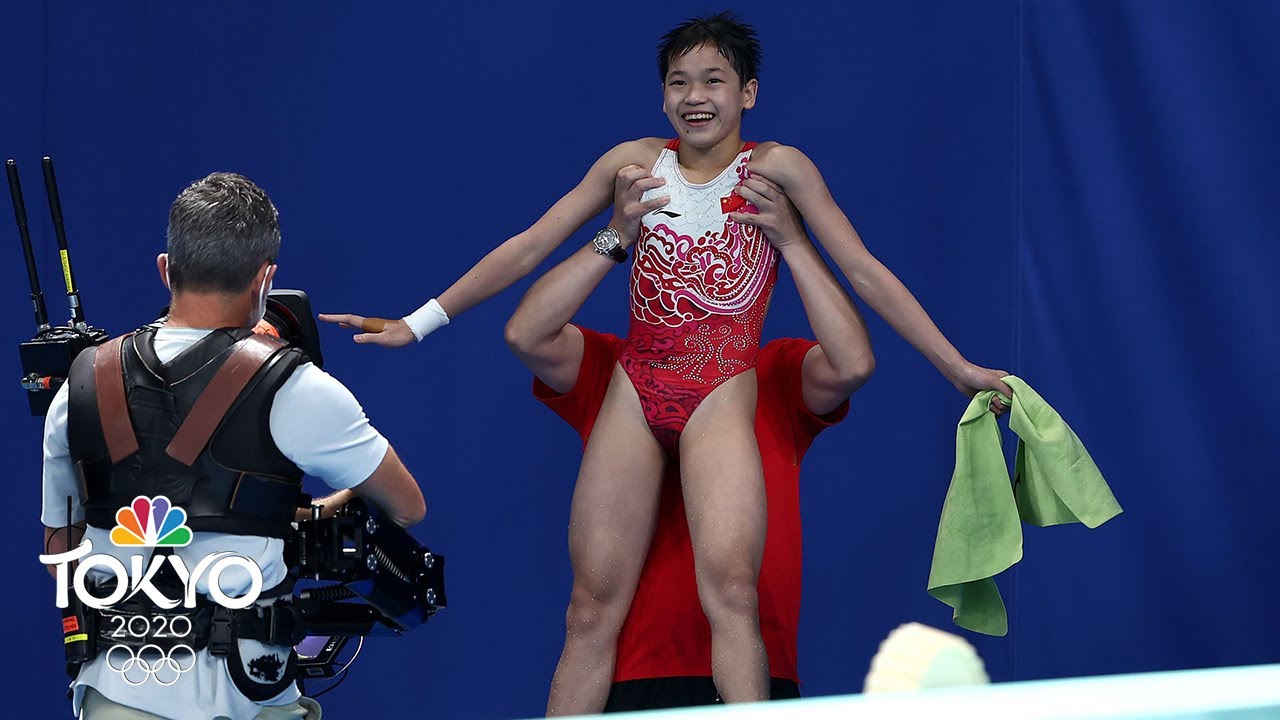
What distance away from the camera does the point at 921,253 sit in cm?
457

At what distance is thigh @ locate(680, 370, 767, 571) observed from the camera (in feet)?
10.7

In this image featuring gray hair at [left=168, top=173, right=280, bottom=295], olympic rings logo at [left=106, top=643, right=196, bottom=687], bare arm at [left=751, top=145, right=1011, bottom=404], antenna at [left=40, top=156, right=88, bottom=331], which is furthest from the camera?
bare arm at [left=751, top=145, right=1011, bottom=404]

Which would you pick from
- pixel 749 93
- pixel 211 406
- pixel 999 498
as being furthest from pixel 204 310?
pixel 999 498

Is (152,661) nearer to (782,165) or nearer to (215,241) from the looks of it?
(215,241)

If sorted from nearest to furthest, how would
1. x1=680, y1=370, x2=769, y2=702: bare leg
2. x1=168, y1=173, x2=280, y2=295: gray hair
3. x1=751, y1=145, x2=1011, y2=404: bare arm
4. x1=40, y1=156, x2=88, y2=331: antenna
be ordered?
x1=168, y1=173, x2=280, y2=295: gray hair → x1=40, y1=156, x2=88, y2=331: antenna → x1=680, y1=370, x2=769, y2=702: bare leg → x1=751, y1=145, x2=1011, y2=404: bare arm

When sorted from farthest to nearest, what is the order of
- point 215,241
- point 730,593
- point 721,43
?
point 721,43 < point 730,593 < point 215,241

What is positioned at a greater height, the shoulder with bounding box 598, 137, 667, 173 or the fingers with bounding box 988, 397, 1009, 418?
the shoulder with bounding box 598, 137, 667, 173

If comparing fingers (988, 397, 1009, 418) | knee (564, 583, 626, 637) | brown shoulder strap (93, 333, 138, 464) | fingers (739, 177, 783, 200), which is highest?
fingers (739, 177, 783, 200)

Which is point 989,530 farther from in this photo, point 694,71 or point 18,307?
point 18,307

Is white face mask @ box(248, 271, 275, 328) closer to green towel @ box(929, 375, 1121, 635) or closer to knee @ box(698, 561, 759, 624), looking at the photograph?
knee @ box(698, 561, 759, 624)

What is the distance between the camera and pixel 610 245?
11.3 ft

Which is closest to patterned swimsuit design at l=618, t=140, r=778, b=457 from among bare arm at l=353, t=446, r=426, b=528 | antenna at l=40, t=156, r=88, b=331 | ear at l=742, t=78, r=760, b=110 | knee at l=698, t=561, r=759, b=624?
ear at l=742, t=78, r=760, b=110

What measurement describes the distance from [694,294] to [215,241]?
1.28 meters

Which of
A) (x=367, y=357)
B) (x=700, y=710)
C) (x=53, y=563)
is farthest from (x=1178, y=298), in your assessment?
(x=700, y=710)
